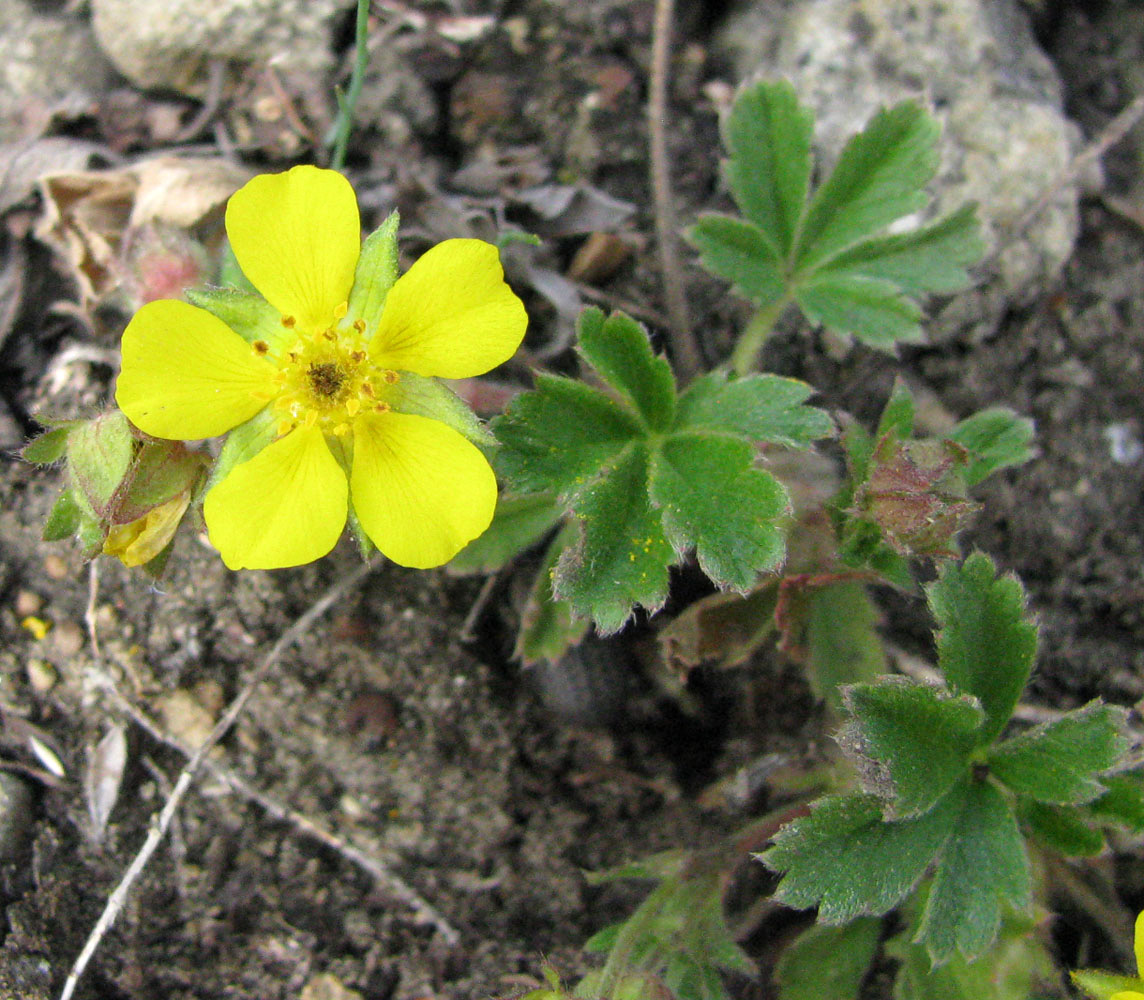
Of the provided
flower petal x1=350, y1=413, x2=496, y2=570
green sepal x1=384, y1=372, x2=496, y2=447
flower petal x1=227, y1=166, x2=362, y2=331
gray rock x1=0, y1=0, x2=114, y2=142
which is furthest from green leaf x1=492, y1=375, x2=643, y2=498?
gray rock x1=0, y1=0, x2=114, y2=142

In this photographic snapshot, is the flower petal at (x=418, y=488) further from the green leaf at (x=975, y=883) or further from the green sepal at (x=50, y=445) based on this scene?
the green leaf at (x=975, y=883)

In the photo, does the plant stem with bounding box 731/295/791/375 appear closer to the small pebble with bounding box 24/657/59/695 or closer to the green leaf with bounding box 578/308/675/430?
the green leaf with bounding box 578/308/675/430

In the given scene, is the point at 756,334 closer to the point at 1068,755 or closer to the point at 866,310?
the point at 866,310

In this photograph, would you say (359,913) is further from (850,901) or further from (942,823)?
(942,823)

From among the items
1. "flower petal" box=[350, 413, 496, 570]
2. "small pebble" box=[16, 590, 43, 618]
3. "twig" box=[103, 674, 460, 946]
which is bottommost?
"twig" box=[103, 674, 460, 946]

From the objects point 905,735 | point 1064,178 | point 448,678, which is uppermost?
point 1064,178

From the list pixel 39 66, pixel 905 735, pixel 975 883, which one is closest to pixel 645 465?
pixel 905 735

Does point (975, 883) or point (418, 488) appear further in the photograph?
point (975, 883)
